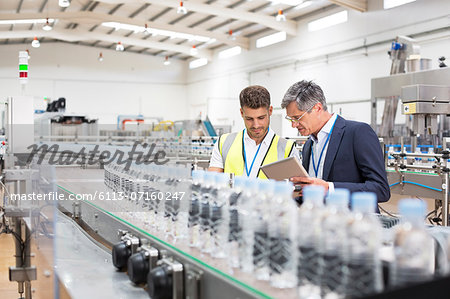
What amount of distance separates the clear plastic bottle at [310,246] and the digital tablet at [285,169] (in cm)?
66

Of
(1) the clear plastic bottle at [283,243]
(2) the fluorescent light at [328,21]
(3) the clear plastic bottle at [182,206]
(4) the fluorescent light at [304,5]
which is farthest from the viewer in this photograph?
(4) the fluorescent light at [304,5]

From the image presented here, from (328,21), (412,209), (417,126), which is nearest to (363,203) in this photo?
(412,209)

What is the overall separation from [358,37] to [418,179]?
644 centimetres

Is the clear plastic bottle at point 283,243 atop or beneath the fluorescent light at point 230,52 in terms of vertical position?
beneath

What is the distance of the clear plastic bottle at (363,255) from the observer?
0.80m

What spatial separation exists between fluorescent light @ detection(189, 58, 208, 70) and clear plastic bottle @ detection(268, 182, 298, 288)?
622 inches

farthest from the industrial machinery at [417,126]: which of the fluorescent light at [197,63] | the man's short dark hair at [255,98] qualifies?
the fluorescent light at [197,63]

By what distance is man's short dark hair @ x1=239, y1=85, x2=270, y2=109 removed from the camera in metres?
2.08

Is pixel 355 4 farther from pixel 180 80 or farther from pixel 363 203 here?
pixel 180 80

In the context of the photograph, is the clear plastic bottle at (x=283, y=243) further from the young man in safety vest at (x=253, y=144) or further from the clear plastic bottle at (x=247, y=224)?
the young man in safety vest at (x=253, y=144)

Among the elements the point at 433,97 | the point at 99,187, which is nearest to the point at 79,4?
the point at 433,97

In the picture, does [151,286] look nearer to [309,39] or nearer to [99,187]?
[99,187]

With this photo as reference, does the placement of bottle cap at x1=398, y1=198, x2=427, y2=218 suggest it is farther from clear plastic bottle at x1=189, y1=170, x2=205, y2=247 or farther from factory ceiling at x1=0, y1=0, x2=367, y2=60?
factory ceiling at x1=0, y1=0, x2=367, y2=60

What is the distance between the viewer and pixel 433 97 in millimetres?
4602
